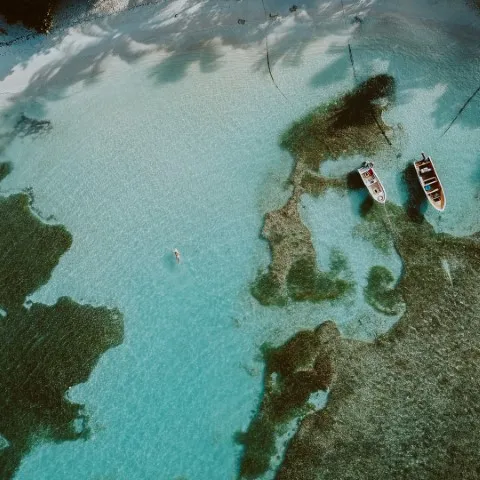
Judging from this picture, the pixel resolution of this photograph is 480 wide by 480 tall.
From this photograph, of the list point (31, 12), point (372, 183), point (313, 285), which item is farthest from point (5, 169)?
point (372, 183)

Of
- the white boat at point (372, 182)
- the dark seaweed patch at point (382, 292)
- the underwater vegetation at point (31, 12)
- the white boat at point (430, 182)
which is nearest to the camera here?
the dark seaweed patch at point (382, 292)

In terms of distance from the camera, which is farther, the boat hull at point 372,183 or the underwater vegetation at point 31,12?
the underwater vegetation at point 31,12

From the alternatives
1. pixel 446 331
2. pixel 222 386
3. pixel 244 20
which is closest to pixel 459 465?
pixel 446 331

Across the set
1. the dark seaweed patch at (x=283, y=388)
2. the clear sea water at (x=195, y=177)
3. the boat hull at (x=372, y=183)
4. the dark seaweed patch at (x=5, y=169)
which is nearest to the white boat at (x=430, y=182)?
the clear sea water at (x=195, y=177)

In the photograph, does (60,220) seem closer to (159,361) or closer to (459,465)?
(159,361)

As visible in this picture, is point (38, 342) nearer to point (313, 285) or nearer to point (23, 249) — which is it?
point (23, 249)

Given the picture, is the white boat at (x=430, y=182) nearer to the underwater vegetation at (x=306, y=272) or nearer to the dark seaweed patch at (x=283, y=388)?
the underwater vegetation at (x=306, y=272)
